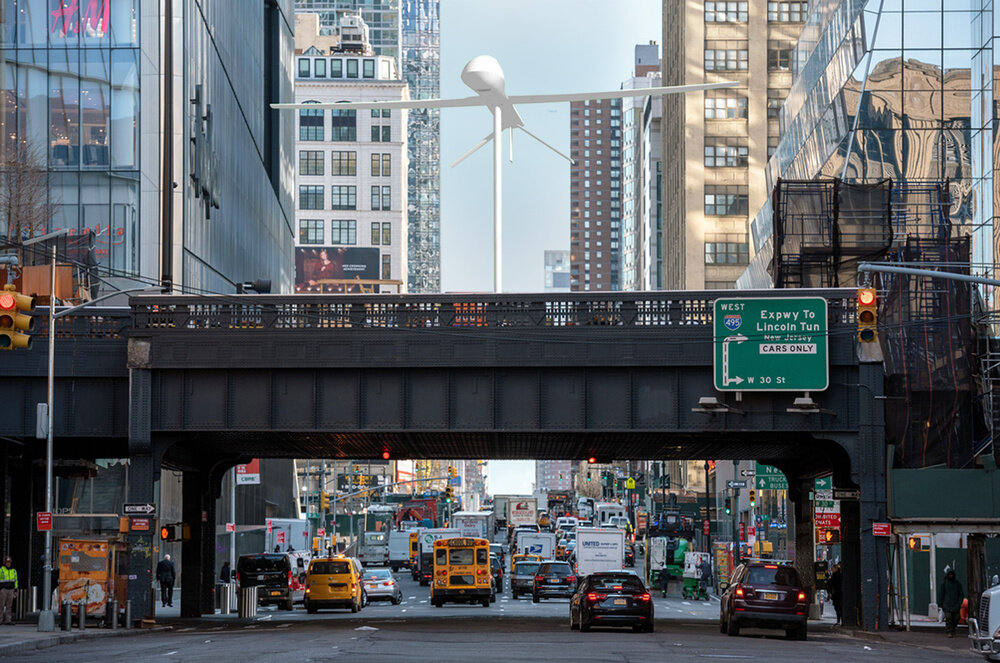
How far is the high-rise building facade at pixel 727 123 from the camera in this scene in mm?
136125

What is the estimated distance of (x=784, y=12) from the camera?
138m

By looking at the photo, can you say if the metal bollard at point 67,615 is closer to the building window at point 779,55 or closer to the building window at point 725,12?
the building window at point 725,12

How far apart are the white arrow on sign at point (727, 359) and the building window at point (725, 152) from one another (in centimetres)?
10293

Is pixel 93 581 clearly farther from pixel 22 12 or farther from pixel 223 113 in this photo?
pixel 223 113

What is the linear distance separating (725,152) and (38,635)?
370 ft

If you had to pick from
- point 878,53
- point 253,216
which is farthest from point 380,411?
point 253,216

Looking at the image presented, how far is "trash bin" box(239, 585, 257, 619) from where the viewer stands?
44.3 metres

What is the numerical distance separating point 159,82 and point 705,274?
3314 inches

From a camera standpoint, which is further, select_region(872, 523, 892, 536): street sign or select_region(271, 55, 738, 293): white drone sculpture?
select_region(271, 55, 738, 293): white drone sculpture

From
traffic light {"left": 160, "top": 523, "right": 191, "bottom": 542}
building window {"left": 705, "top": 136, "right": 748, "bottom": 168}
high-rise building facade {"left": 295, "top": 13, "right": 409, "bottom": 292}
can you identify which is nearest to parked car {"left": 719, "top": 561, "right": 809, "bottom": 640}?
traffic light {"left": 160, "top": 523, "right": 191, "bottom": 542}

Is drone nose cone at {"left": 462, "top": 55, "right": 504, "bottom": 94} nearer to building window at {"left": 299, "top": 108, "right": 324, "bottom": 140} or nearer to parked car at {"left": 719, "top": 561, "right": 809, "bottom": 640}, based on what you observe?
parked car at {"left": 719, "top": 561, "right": 809, "bottom": 640}

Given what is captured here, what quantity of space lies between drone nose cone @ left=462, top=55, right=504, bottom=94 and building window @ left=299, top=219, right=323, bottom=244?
140 m

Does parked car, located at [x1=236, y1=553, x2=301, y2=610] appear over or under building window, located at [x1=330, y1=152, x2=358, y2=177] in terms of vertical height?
under

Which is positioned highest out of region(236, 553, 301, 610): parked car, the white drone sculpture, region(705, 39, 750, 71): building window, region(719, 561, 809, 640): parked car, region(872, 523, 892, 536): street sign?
region(705, 39, 750, 71): building window
